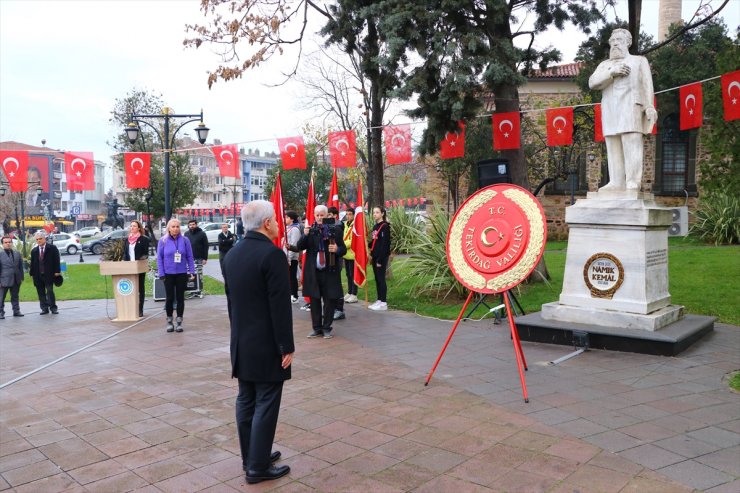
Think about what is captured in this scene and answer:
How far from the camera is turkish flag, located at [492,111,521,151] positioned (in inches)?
475

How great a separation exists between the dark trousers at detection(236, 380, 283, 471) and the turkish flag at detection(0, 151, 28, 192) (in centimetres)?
1141

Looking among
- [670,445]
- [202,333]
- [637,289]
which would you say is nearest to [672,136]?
[637,289]

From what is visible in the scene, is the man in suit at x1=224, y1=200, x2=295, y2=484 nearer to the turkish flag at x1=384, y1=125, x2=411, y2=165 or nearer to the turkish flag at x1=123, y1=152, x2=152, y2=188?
the turkish flag at x1=384, y1=125, x2=411, y2=165

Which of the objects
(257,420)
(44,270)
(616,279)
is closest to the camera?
(257,420)

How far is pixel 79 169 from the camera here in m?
13.8

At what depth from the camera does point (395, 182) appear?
59.8 meters

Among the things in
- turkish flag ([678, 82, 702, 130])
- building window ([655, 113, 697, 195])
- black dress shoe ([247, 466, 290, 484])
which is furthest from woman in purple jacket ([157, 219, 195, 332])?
building window ([655, 113, 697, 195])

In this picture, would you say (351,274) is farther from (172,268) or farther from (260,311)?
(260,311)

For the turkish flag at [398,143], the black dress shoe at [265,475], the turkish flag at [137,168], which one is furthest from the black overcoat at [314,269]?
the turkish flag at [137,168]

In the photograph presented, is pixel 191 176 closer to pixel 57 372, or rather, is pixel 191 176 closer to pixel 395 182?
pixel 57 372

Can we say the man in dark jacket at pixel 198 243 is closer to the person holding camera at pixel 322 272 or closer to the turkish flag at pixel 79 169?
the turkish flag at pixel 79 169

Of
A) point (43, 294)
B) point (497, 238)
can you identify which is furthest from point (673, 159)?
point (43, 294)

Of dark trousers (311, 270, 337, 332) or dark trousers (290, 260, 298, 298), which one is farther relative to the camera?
dark trousers (290, 260, 298, 298)

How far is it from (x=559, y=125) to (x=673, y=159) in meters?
15.7
